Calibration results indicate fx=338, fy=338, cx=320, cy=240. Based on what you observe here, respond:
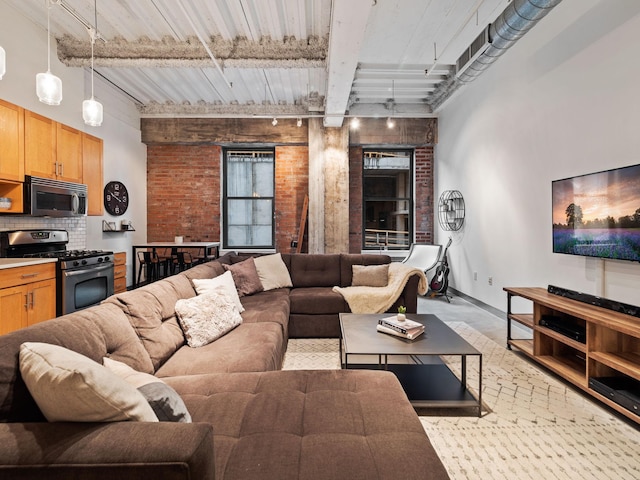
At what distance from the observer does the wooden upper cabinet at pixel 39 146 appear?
3.43m

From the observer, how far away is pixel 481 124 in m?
4.70

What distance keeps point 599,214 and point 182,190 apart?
6284 mm

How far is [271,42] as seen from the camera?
13.2 feet

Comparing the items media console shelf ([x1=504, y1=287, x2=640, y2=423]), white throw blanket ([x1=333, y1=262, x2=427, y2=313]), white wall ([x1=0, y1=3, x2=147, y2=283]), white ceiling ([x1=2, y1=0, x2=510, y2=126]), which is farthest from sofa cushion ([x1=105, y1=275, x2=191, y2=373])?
white wall ([x1=0, y1=3, x2=147, y2=283])

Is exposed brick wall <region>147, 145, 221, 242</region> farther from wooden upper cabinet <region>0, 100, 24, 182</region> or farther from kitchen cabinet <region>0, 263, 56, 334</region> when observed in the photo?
kitchen cabinet <region>0, 263, 56, 334</region>

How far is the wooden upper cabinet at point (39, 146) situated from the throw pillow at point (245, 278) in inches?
86.7

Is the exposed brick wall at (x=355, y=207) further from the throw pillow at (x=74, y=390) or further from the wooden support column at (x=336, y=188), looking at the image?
the throw pillow at (x=74, y=390)

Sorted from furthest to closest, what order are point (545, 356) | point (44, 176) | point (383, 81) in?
point (383, 81) < point (44, 176) < point (545, 356)

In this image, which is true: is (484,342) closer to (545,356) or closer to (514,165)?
(545,356)

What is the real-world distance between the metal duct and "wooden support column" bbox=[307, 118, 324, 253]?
262 centimetres

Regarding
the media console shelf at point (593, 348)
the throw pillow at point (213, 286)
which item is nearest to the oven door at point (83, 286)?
the throw pillow at point (213, 286)

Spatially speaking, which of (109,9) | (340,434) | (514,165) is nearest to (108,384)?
(340,434)

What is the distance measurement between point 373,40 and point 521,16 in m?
1.60

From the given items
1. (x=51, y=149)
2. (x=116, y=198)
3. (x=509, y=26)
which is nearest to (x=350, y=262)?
(x=509, y=26)
